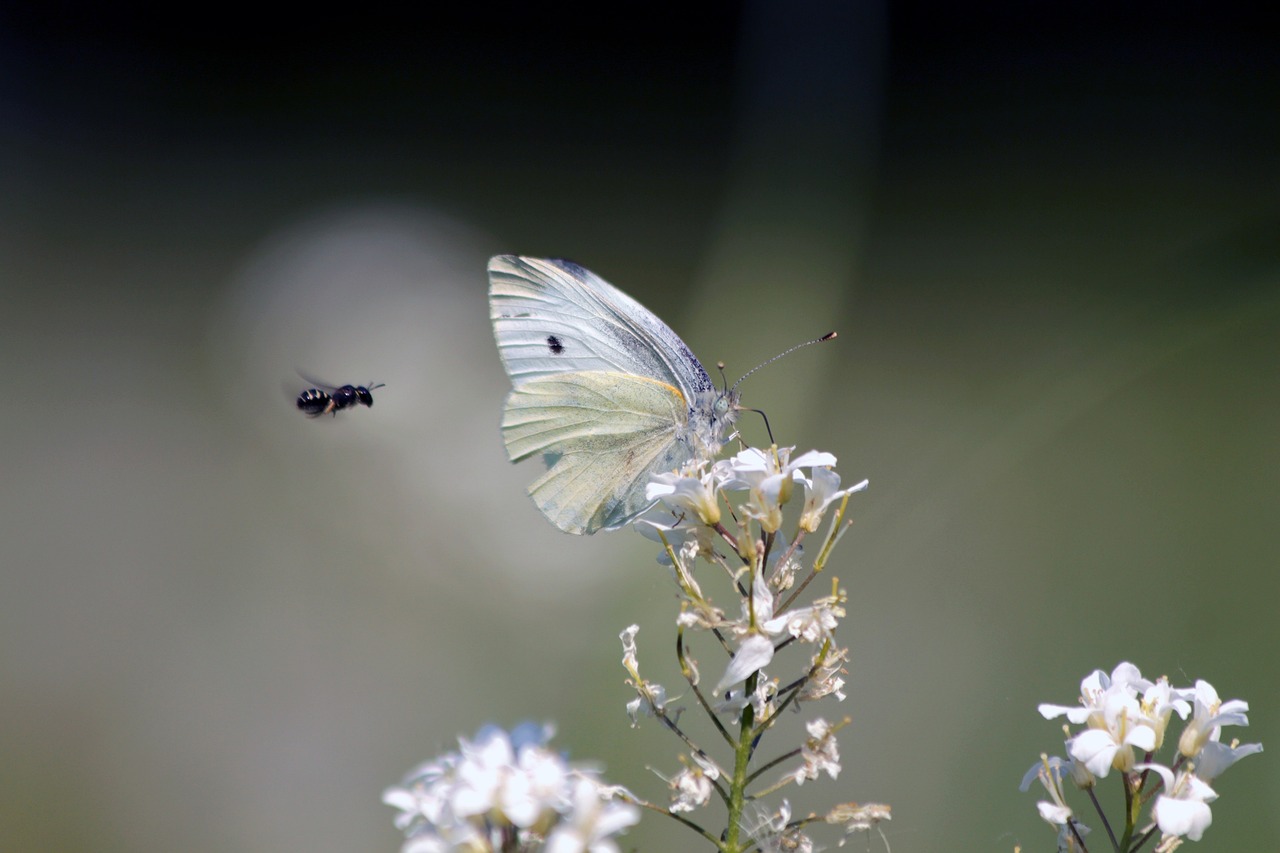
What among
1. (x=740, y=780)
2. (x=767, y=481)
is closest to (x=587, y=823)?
(x=740, y=780)

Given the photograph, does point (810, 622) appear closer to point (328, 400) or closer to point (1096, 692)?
point (1096, 692)

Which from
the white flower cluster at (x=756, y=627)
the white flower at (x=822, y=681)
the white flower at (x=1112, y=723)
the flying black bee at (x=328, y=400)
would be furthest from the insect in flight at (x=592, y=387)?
the white flower at (x=1112, y=723)

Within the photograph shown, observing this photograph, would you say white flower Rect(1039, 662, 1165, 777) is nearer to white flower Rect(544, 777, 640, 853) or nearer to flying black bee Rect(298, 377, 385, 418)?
white flower Rect(544, 777, 640, 853)

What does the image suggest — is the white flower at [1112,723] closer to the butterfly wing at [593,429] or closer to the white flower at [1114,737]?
the white flower at [1114,737]

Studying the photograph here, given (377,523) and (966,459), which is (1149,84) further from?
(377,523)

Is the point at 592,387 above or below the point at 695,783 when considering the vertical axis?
above

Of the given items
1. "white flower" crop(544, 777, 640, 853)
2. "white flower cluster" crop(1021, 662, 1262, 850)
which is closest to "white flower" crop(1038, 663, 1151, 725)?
"white flower cluster" crop(1021, 662, 1262, 850)
